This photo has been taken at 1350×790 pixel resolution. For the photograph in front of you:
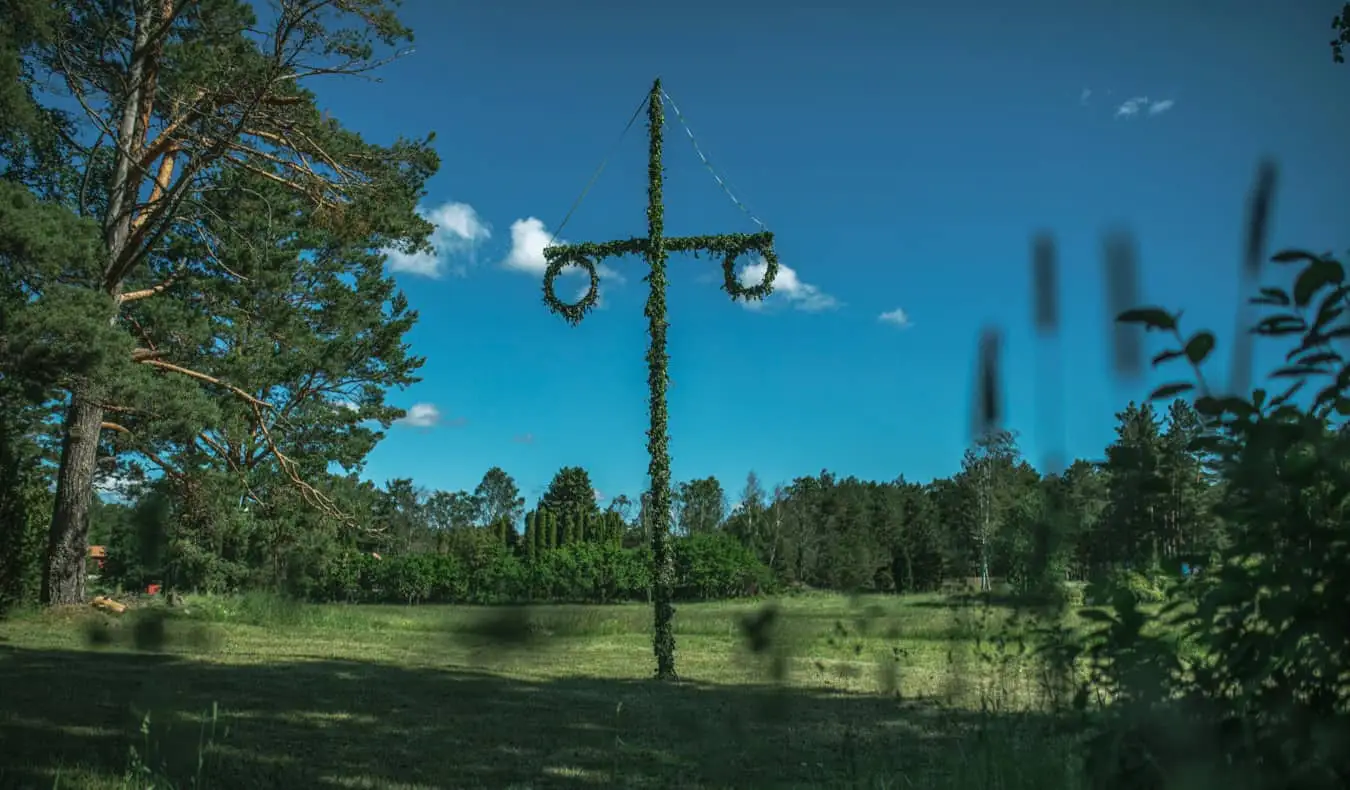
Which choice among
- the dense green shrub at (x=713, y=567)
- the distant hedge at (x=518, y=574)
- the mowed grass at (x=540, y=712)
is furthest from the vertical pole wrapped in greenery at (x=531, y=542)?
the mowed grass at (x=540, y=712)

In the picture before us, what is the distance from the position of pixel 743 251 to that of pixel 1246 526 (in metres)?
8.86

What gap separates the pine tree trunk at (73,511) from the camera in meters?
15.1

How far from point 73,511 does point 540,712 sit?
12371 millimetres

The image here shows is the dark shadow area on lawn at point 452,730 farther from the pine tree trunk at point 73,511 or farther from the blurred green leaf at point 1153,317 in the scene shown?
the pine tree trunk at point 73,511

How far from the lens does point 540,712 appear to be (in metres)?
7.33

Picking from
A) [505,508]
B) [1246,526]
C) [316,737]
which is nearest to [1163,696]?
[1246,526]

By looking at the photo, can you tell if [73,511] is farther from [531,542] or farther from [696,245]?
[696,245]

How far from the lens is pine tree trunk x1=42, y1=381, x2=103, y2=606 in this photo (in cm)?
1511

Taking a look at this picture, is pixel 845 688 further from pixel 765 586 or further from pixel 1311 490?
pixel 1311 490

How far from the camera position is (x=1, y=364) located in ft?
40.7

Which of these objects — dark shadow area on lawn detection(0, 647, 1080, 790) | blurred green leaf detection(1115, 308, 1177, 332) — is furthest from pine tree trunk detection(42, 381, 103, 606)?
blurred green leaf detection(1115, 308, 1177, 332)

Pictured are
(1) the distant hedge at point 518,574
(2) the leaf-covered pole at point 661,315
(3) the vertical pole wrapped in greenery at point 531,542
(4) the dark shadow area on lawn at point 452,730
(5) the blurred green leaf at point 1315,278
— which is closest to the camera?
(5) the blurred green leaf at point 1315,278

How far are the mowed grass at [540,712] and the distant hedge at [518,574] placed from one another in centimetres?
68

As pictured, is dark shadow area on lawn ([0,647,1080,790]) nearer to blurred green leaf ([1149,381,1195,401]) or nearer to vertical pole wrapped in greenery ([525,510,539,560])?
blurred green leaf ([1149,381,1195,401])
